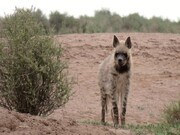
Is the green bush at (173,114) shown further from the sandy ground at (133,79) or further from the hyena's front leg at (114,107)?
the sandy ground at (133,79)

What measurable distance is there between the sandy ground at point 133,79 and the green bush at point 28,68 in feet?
1.73

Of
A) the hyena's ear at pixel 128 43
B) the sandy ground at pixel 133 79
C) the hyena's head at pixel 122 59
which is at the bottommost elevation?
the sandy ground at pixel 133 79

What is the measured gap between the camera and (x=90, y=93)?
19.7m

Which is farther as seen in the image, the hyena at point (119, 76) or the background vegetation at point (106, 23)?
the background vegetation at point (106, 23)

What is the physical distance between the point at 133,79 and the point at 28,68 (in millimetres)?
11011

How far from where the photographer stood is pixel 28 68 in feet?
36.7

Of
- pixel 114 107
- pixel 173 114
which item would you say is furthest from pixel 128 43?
pixel 173 114

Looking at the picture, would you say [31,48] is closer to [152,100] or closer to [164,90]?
[152,100]

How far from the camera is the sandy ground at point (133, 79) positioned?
15453mm

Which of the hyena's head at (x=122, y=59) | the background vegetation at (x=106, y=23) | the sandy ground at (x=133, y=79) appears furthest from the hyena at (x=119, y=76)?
the background vegetation at (x=106, y=23)

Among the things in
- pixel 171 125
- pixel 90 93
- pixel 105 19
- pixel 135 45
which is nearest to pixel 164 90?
pixel 90 93

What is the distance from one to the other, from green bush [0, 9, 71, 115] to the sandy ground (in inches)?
20.7

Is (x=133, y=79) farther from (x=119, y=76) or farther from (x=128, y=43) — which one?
(x=119, y=76)

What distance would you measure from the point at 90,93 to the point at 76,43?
572cm
